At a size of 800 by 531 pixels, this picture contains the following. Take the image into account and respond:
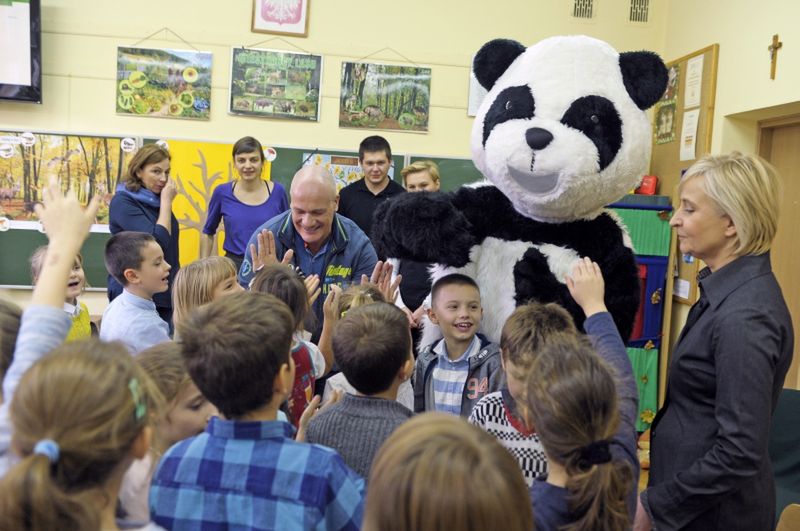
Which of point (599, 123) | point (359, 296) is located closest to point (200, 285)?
point (359, 296)

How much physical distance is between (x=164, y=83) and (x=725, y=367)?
13.8 ft

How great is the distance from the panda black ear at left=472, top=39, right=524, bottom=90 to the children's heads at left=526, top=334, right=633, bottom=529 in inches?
48.2

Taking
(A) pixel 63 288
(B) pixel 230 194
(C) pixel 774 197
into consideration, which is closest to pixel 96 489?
(A) pixel 63 288

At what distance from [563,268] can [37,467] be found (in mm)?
1511

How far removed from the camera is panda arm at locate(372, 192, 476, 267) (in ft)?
6.55

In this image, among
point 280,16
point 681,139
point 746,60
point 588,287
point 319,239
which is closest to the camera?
point 588,287

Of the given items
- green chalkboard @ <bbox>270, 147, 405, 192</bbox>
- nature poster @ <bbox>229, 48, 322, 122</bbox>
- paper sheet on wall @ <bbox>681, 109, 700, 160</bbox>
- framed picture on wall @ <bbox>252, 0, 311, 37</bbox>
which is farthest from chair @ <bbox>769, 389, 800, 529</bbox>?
framed picture on wall @ <bbox>252, 0, 311, 37</bbox>

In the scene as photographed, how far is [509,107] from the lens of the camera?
2.05 metres

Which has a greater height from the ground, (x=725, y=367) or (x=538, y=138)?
(x=538, y=138)

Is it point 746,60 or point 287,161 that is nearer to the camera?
point 746,60

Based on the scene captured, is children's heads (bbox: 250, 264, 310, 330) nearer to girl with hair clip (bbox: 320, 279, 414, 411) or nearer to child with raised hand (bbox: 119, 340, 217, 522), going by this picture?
girl with hair clip (bbox: 320, 279, 414, 411)

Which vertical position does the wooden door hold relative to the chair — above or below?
above

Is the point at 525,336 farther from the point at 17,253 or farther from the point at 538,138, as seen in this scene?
the point at 17,253

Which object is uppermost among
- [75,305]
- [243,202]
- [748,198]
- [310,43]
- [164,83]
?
[310,43]
